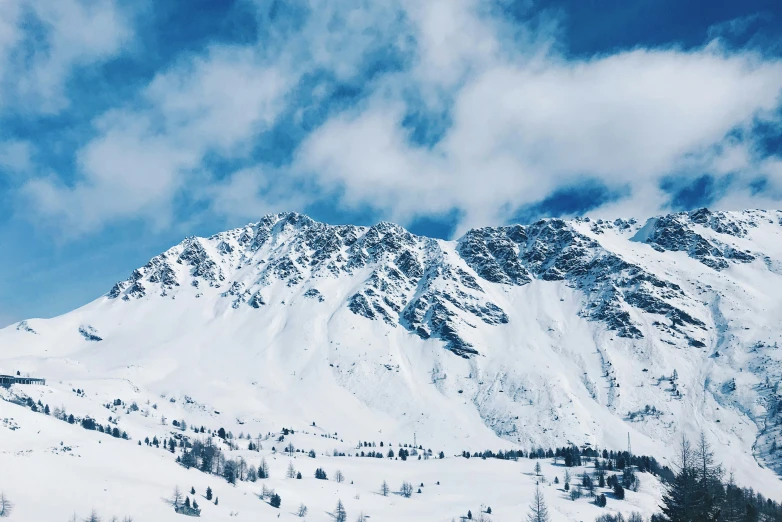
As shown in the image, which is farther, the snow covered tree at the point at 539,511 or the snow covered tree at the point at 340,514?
the snow covered tree at the point at 340,514

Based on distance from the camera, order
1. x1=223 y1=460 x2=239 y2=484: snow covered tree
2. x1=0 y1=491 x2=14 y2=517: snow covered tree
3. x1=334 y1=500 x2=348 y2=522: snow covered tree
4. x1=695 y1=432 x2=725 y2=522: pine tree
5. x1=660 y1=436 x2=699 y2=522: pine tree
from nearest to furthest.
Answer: x1=695 y1=432 x2=725 y2=522: pine tree, x1=660 y1=436 x2=699 y2=522: pine tree, x1=0 y1=491 x2=14 y2=517: snow covered tree, x1=334 y1=500 x2=348 y2=522: snow covered tree, x1=223 y1=460 x2=239 y2=484: snow covered tree

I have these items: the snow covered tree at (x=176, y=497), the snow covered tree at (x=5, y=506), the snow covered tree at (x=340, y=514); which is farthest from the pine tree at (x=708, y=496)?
the snow covered tree at (x=340, y=514)

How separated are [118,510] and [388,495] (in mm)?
74497

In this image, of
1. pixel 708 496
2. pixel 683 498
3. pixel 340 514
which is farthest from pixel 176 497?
pixel 708 496

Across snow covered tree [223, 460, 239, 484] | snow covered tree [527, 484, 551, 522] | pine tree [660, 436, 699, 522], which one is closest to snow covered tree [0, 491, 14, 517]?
snow covered tree [223, 460, 239, 484]

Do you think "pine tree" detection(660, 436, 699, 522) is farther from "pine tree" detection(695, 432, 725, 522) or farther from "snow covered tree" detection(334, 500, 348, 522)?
"snow covered tree" detection(334, 500, 348, 522)

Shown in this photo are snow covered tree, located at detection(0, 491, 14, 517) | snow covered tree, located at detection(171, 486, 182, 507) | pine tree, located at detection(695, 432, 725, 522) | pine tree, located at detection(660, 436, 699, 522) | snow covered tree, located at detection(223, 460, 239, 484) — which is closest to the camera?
pine tree, located at detection(695, 432, 725, 522)

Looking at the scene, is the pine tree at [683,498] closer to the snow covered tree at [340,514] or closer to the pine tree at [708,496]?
the pine tree at [708,496]

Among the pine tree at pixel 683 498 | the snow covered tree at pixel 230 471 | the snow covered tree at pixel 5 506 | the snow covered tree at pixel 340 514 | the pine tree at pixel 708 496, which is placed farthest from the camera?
the snow covered tree at pixel 230 471

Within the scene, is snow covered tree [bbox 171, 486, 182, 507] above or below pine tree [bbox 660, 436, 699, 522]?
below

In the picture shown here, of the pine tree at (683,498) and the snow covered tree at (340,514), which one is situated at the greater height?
the pine tree at (683,498)

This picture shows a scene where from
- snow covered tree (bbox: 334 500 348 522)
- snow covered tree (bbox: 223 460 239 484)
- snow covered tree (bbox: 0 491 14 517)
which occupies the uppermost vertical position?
snow covered tree (bbox: 223 460 239 484)

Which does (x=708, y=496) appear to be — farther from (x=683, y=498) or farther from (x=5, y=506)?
(x=5, y=506)

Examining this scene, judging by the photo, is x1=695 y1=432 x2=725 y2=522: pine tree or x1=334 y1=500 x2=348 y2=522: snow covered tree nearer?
x1=695 y1=432 x2=725 y2=522: pine tree
